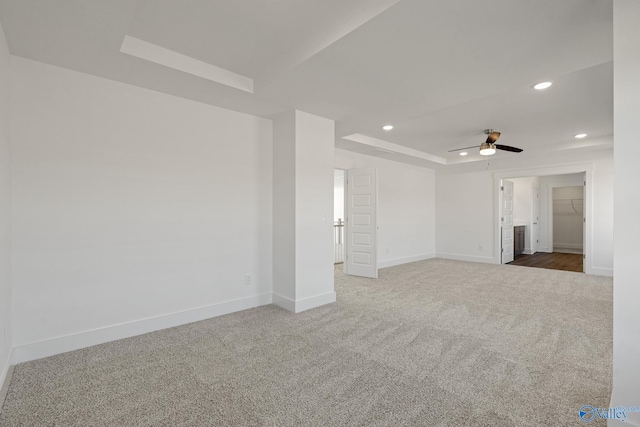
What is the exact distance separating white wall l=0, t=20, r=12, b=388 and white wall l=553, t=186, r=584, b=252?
40.2 feet

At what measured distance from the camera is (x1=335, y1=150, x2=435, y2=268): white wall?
256 inches

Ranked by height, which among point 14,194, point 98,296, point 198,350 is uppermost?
point 14,194

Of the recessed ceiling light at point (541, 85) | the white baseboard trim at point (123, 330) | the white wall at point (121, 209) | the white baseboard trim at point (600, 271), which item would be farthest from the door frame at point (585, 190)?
the white baseboard trim at point (123, 330)

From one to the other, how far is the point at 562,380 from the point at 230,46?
3.55 meters

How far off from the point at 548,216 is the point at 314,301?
9186mm

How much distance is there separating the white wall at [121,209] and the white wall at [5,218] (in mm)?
143

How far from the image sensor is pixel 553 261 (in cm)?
752

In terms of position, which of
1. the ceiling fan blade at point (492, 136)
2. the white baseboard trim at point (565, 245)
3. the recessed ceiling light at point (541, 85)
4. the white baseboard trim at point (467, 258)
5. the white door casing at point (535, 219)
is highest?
the recessed ceiling light at point (541, 85)

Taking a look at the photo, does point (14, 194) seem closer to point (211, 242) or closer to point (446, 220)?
point (211, 242)

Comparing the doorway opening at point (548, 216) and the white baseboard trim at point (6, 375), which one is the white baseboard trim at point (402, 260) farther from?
the white baseboard trim at point (6, 375)

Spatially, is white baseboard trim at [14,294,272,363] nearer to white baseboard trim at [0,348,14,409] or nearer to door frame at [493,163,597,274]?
white baseboard trim at [0,348,14,409]

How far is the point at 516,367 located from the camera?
90.6 inches

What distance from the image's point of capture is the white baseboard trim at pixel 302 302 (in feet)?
11.8

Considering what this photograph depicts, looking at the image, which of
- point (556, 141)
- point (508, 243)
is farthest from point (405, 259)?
point (556, 141)
